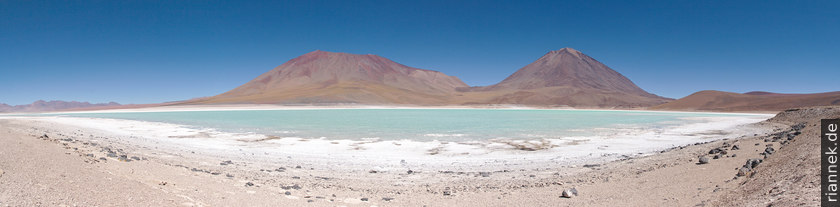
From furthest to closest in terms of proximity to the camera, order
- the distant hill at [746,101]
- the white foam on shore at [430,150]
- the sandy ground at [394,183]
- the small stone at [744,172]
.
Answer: the distant hill at [746,101]
the white foam on shore at [430,150]
the small stone at [744,172]
the sandy ground at [394,183]

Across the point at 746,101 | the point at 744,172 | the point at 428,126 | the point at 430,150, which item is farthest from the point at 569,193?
the point at 746,101

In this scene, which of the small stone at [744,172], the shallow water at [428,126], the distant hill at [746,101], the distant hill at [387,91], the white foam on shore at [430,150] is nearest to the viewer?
the small stone at [744,172]

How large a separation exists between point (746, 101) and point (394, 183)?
9712 cm

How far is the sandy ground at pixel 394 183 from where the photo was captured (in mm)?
3992

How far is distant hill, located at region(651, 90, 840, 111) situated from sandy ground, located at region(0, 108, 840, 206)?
80.1 metres

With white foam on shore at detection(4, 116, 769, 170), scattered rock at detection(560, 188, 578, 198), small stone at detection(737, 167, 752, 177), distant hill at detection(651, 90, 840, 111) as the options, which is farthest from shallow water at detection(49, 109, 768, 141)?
distant hill at detection(651, 90, 840, 111)

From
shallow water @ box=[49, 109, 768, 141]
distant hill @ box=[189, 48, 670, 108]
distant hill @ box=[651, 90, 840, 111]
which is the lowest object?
shallow water @ box=[49, 109, 768, 141]

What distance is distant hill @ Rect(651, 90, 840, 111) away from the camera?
220 ft

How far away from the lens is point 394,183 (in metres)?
6.77

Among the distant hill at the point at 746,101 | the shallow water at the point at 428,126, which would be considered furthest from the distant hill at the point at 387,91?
the shallow water at the point at 428,126

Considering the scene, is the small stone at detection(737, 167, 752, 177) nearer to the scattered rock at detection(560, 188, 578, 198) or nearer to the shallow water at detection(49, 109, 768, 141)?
the scattered rock at detection(560, 188, 578, 198)

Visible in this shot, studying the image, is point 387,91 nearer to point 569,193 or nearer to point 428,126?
point 428,126

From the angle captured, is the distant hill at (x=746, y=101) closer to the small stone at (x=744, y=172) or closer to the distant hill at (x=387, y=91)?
the distant hill at (x=387, y=91)

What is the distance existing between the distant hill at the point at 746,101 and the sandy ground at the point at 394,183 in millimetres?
80068
